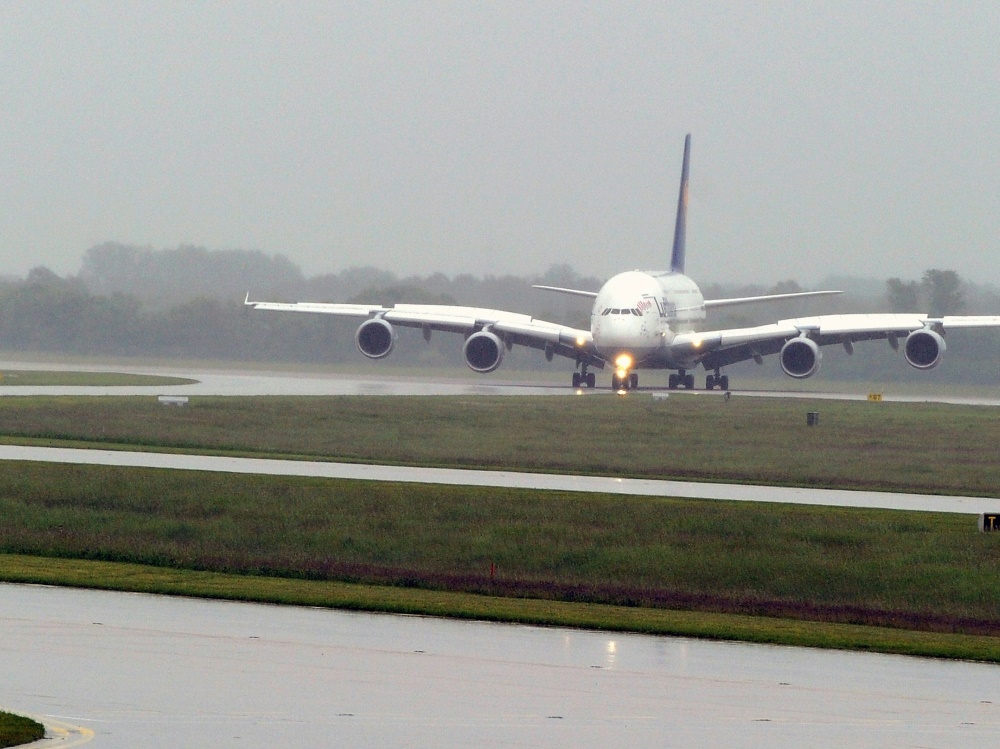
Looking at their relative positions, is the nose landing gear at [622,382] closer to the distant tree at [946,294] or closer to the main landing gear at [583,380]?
the main landing gear at [583,380]

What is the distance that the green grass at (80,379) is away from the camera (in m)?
55.5

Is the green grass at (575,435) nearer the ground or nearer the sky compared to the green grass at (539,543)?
nearer the sky

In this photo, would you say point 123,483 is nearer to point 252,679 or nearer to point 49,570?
point 49,570

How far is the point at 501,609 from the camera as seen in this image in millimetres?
19297

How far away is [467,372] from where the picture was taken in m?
74.4

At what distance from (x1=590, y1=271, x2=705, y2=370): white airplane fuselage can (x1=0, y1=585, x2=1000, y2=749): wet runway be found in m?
41.3

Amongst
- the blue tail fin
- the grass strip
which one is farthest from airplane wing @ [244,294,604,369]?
the grass strip

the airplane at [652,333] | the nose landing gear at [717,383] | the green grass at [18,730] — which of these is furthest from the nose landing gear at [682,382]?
the green grass at [18,730]

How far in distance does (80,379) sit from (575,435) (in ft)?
84.6

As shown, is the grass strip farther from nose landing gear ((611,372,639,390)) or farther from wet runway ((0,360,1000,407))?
nose landing gear ((611,372,639,390))

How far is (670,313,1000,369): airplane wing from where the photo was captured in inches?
2379

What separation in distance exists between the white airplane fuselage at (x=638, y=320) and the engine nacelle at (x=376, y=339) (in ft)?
26.4

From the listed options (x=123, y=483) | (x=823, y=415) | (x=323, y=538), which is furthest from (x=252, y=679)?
(x=823, y=415)

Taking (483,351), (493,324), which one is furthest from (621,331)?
(493,324)
